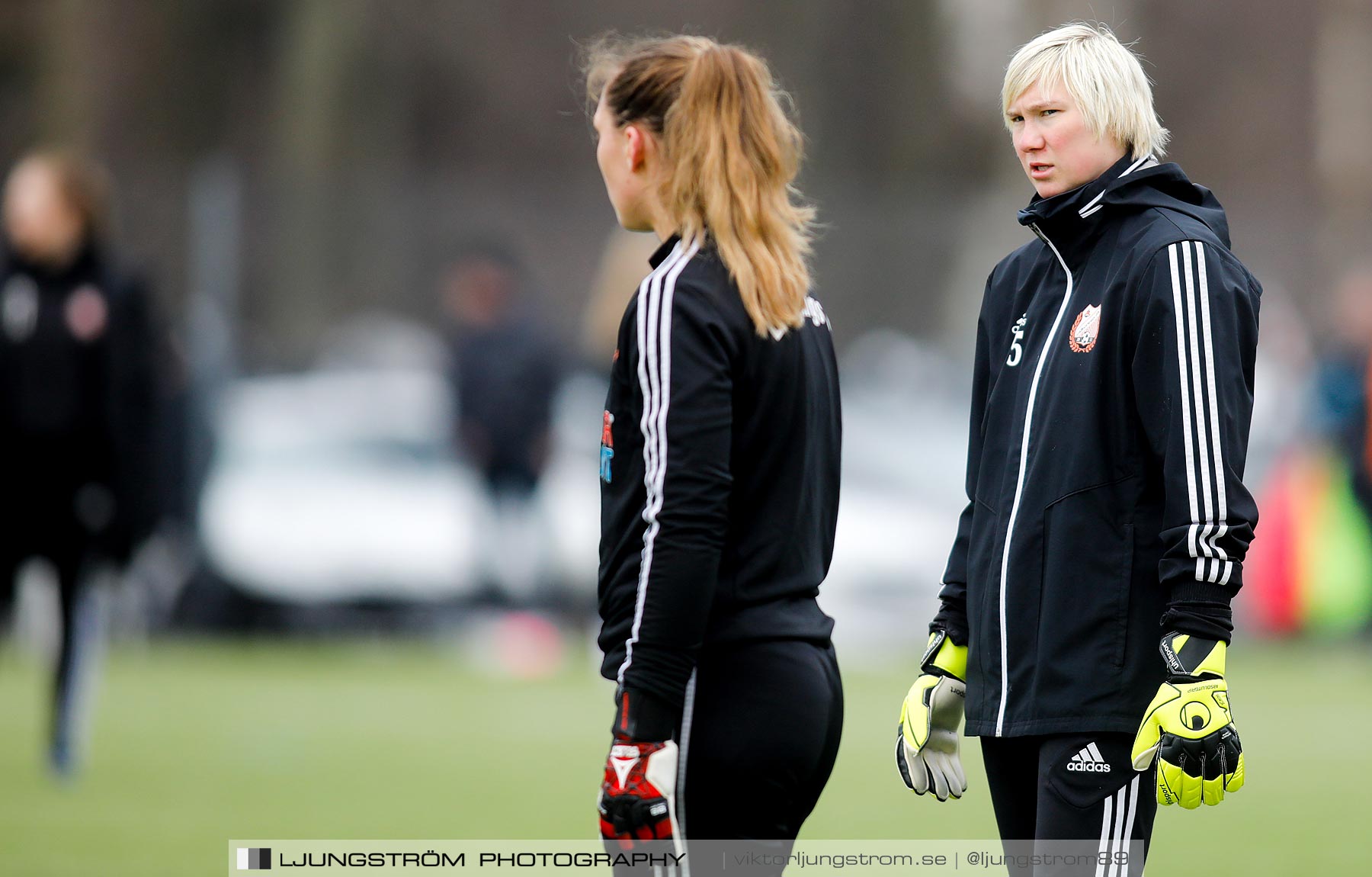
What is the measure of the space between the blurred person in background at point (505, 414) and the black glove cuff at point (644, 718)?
922cm

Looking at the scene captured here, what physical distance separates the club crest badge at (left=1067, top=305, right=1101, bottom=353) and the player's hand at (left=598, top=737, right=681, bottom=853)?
1.02 m

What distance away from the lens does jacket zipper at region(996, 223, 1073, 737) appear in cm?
Answer: 346

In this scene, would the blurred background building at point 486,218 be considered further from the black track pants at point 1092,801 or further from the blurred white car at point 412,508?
the black track pants at point 1092,801

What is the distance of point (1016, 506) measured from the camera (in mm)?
3504

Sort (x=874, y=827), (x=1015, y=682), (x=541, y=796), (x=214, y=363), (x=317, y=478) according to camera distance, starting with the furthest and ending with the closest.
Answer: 1. (x=214, y=363)
2. (x=317, y=478)
3. (x=541, y=796)
4. (x=874, y=827)
5. (x=1015, y=682)

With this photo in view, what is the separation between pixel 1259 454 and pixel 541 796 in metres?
8.43

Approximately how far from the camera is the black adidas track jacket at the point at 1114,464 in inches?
127

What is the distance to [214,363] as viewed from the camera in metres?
13.7

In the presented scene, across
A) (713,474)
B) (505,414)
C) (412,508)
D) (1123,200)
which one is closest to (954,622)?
(713,474)

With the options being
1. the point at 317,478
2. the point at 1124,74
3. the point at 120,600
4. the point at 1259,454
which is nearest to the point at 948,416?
the point at 1259,454

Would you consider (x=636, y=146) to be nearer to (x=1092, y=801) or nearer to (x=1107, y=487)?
(x=1107, y=487)

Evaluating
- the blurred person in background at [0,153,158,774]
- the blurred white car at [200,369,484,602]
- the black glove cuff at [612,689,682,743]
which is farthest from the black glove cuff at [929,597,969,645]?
the blurred white car at [200,369,484,602]

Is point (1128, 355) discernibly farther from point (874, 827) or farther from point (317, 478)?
point (317, 478)

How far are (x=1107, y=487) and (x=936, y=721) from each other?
634 millimetres
